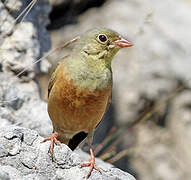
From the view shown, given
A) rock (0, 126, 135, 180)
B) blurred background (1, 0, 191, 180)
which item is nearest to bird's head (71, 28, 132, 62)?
rock (0, 126, 135, 180)

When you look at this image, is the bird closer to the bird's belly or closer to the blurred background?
the bird's belly

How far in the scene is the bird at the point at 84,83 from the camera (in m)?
4.65

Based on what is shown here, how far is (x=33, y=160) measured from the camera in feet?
12.3

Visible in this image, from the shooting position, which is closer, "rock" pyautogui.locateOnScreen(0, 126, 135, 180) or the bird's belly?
"rock" pyautogui.locateOnScreen(0, 126, 135, 180)

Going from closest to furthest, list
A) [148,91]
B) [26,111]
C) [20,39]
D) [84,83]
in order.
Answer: [84,83]
[26,111]
[20,39]
[148,91]

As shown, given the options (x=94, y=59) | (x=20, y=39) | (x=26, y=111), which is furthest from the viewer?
(x=20, y=39)

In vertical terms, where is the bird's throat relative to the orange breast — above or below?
above

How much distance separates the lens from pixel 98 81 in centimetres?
471

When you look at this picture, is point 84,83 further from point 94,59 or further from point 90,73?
point 94,59

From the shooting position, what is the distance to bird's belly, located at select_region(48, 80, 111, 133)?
15.2 ft

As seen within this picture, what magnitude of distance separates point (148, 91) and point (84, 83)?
4680 millimetres

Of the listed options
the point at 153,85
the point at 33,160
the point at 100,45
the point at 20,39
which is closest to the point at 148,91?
the point at 153,85

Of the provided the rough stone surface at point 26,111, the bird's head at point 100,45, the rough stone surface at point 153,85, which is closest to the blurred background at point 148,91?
the rough stone surface at point 153,85

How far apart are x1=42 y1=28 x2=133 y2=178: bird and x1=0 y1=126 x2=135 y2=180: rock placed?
1.84 ft
